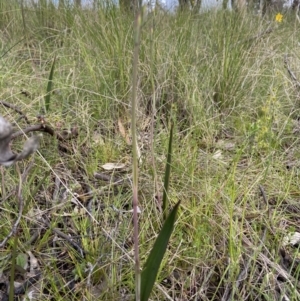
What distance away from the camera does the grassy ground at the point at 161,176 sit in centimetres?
77

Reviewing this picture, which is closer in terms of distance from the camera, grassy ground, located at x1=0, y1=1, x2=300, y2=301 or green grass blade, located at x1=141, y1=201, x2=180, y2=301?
green grass blade, located at x1=141, y1=201, x2=180, y2=301

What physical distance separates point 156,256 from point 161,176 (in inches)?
21.7

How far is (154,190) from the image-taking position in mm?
919

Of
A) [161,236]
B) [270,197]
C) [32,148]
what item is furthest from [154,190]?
[32,148]

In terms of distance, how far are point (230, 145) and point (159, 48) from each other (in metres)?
0.65

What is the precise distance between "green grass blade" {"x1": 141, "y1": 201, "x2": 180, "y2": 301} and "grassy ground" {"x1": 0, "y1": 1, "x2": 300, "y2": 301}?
0.17 meters

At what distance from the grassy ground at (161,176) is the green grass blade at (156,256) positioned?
0.55ft

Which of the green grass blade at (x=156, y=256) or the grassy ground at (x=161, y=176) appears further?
the grassy ground at (x=161, y=176)

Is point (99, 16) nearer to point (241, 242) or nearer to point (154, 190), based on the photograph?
point (154, 190)

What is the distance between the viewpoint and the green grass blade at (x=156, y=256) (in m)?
0.47

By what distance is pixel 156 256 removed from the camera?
493 mm

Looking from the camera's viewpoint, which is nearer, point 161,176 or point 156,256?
point 156,256

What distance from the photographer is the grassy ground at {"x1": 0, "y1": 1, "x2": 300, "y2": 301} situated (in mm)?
769

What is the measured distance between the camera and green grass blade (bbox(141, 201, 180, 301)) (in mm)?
475
